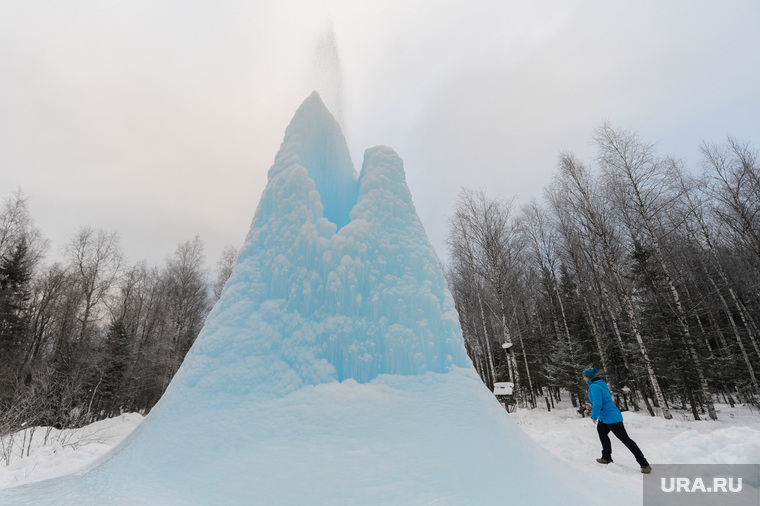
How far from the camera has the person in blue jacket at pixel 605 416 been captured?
15.0ft

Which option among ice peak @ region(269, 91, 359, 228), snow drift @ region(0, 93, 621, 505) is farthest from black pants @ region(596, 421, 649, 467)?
ice peak @ region(269, 91, 359, 228)

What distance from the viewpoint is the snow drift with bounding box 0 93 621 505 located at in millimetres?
2753

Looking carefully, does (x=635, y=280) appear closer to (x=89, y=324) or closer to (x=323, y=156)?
(x=323, y=156)

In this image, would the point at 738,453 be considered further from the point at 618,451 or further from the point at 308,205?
the point at 308,205

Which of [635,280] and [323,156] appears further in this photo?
[635,280]

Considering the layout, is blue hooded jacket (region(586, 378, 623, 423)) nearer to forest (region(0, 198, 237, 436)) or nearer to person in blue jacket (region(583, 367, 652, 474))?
person in blue jacket (region(583, 367, 652, 474))

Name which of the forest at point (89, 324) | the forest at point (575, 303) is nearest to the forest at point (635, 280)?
the forest at point (575, 303)

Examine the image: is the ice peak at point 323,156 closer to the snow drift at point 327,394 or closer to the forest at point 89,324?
the snow drift at point 327,394

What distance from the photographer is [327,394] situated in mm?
3543

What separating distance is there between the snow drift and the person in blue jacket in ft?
5.24

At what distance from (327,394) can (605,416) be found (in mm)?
4409

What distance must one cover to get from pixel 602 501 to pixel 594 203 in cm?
1252

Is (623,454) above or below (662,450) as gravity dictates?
below

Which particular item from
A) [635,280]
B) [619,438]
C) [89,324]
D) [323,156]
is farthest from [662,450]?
[89,324]
